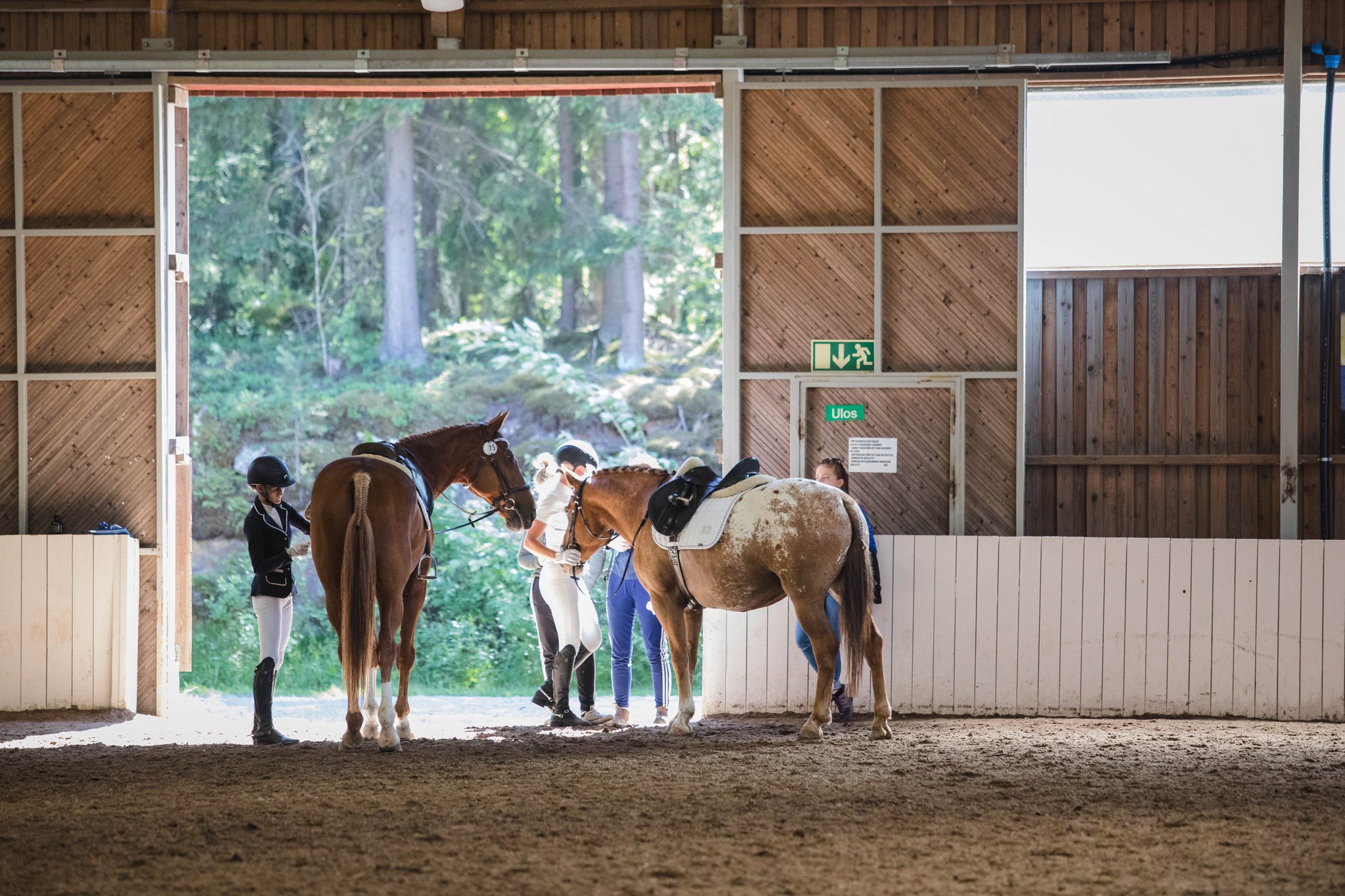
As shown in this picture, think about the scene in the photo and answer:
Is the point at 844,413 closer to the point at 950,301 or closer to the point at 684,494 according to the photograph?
the point at 950,301

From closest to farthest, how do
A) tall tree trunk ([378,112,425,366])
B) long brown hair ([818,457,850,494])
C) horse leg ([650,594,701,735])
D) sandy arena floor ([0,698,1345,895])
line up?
1. sandy arena floor ([0,698,1345,895])
2. horse leg ([650,594,701,735])
3. long brown hair ([818,457,850,494])
4. tall tree trunk ([378,112,425,366])

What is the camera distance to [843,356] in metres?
7.78

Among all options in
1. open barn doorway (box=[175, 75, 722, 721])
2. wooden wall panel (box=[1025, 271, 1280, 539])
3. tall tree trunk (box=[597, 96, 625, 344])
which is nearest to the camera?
wooden wall panel (box=[1025, 271, 1280, 539])

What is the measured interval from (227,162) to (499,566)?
7144mm

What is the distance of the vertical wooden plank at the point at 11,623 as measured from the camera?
24.0 ft

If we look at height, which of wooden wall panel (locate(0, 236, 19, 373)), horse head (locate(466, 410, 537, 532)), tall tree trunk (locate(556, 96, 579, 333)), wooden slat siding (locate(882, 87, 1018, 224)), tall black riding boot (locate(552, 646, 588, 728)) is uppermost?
tall tree trunk (locate(556, 96, 579, 333))

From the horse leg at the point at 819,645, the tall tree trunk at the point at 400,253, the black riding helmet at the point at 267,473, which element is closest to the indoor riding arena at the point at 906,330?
the horse leg at the point at 819,645

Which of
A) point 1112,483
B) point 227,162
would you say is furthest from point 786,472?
point 227,162

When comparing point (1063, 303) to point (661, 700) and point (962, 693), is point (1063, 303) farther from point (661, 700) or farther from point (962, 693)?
point (661, 700)

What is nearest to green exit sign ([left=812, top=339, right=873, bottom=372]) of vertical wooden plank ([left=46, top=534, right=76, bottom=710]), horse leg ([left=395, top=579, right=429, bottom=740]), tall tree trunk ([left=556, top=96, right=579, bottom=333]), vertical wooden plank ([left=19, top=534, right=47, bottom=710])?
horse leg ([left=395, top=579, right=429, bottom=740])

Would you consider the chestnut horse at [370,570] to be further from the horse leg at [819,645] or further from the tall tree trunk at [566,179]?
the tall tree trunk at [566,179]

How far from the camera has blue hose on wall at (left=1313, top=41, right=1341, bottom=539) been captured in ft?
24.9

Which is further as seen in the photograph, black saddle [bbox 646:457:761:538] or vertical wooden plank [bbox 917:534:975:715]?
vertical wooden plank [bbox 917:534:975:715]

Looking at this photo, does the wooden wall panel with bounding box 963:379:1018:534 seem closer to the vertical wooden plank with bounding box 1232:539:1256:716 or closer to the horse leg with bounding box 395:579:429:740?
the vertical wooden plank with bounding box 1232:539:1256:716
